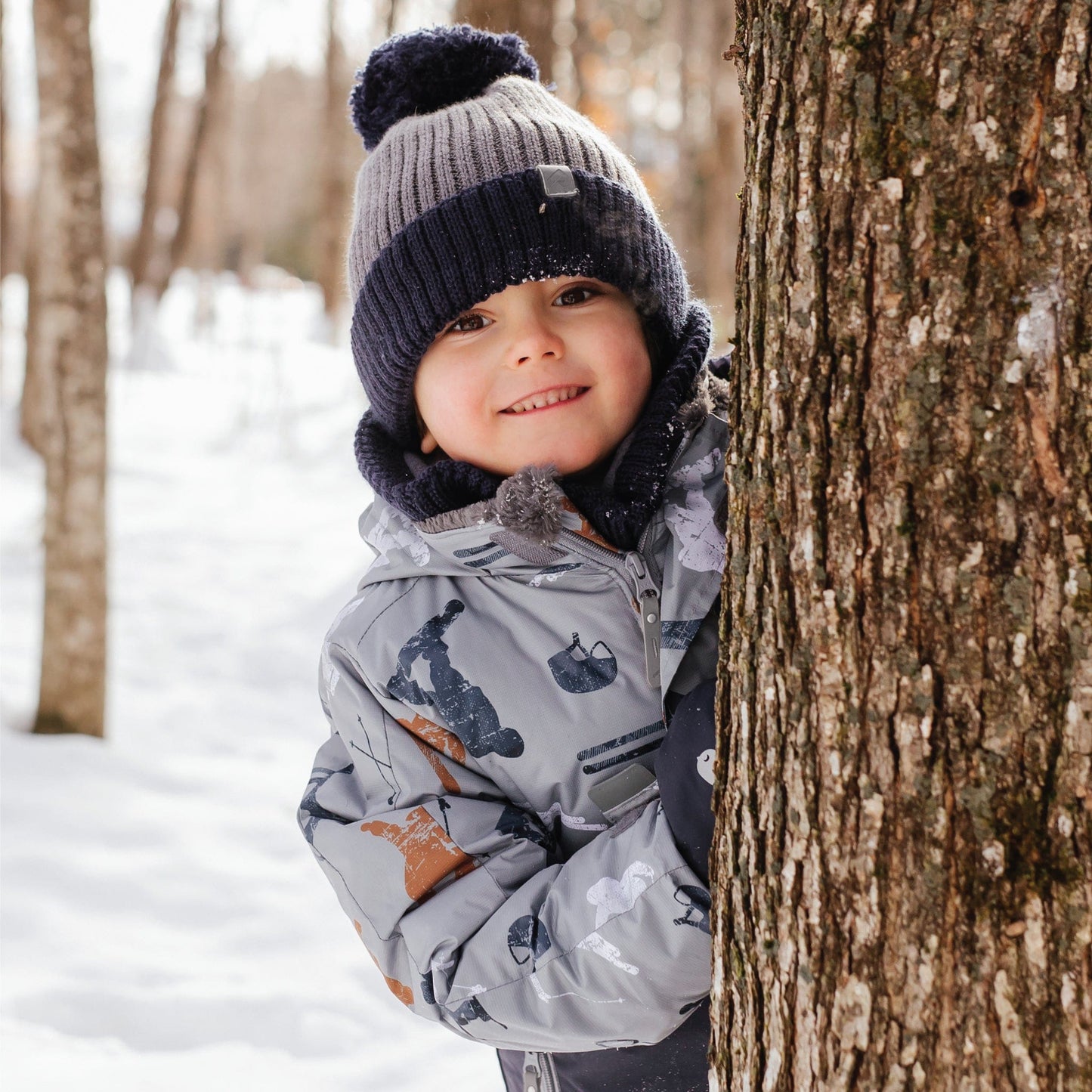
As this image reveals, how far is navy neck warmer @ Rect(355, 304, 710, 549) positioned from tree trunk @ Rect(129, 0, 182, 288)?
636 inches

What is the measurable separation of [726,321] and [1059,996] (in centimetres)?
1617

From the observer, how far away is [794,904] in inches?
40.9

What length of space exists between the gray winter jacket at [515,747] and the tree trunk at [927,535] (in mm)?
377

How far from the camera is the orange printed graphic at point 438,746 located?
153 centimetres

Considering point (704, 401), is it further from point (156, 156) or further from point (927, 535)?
point (156, 156)

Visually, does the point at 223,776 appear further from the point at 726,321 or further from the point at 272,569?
the point at 726,321

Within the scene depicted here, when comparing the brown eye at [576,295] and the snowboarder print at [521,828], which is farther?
the brown eye at [576,295]

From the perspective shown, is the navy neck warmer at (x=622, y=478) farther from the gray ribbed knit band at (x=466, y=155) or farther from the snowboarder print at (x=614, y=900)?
the snowboarder print at (x=614, y=900)

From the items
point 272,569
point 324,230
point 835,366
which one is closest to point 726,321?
point 324,230

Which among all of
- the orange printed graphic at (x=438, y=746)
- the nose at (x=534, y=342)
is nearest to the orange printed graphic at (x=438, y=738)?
the orange printed graphic at (x=438, y=746)

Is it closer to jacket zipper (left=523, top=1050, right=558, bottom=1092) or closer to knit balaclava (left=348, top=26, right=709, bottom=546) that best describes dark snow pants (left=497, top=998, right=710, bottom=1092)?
jacket zipper (left=523, top=1050, right=558, bottom=1092)

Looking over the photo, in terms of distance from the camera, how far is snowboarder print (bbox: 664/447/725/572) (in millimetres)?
1502

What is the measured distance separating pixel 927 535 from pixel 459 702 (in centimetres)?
76

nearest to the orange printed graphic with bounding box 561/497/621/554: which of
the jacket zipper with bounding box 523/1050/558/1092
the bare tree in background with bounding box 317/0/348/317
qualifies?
the jacket zipper with bounding box 523/1050/558/1092
